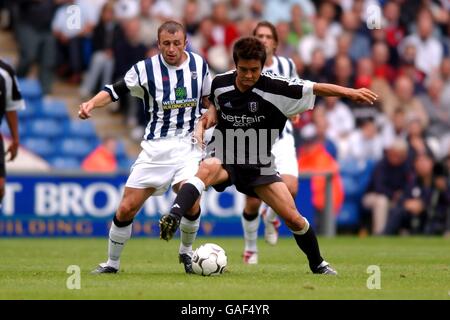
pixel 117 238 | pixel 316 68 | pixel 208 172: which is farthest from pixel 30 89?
pixel 208 172

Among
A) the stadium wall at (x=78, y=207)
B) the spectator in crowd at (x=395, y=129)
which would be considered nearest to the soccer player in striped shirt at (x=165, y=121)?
the stadium wall at (x=78, y=207)

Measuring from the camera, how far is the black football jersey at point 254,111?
959 cm

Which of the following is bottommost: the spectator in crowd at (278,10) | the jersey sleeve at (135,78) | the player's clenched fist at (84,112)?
the player's clenched fist at (84,112)

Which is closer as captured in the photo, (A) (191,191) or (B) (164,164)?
(A) (191,191)

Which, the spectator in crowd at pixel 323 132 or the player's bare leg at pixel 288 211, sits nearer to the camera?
the player's bare leg at pixel 288 211

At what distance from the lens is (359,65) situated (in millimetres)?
A: 21094

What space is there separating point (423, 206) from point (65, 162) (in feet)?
20.4

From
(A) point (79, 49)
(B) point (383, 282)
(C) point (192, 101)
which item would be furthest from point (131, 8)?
(B) point (383, 282)

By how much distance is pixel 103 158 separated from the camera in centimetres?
1891

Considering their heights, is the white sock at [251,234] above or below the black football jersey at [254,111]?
below

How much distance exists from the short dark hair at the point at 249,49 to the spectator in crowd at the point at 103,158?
31.1 feet

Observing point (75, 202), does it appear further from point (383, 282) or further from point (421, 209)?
point (383, 282)

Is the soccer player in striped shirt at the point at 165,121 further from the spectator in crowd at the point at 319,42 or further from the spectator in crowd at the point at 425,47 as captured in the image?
the spectator in crowd at the point at 425,47

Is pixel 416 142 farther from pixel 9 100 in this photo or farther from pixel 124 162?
pixel 9 100
